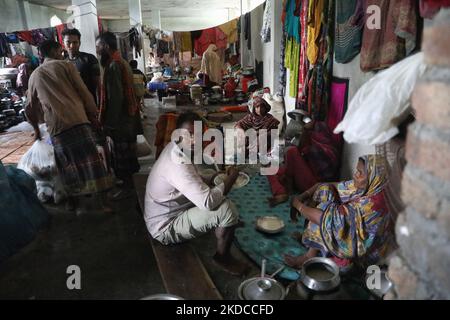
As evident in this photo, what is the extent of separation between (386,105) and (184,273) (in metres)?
1.56

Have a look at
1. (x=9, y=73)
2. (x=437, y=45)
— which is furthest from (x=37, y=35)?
(x=437, y=45)

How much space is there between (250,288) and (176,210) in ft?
2.92

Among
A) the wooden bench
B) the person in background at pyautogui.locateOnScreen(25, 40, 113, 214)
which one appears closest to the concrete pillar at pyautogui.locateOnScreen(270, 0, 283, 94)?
the person in background at pyautogui.locateOnScreen(25, 40, 113, 214)

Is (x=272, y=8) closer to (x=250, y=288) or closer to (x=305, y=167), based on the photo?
(x=305, y=167)

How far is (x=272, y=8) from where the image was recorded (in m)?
6.30

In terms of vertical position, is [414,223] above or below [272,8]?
below

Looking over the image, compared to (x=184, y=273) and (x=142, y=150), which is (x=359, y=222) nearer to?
(x=184, y=273)

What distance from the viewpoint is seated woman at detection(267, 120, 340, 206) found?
140 inches

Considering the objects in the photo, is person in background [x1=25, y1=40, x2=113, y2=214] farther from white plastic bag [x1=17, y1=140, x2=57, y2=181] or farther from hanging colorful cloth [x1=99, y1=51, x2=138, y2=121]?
hanging colorful cloth [x1=99, y1=51, x2=138, y2=121]

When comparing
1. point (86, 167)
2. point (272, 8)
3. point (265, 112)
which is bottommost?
point (86, 167)

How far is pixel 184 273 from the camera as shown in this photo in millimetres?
2172

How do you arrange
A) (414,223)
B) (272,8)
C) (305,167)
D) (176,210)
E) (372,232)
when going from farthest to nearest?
(272,8) → (305,167) → (176,210) → (372,232) → (414,223)

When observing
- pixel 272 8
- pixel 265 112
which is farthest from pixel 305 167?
pixel 272 8

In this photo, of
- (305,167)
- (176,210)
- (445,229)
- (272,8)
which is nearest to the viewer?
(445,229)
